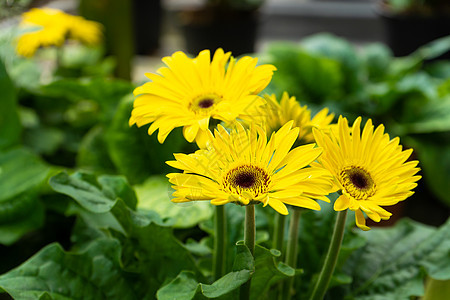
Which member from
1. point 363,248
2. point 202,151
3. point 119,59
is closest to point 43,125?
point 119,59

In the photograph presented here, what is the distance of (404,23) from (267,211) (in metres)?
1.51

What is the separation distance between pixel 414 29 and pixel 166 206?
1.55 m

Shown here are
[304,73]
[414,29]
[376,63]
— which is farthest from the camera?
[414,29]

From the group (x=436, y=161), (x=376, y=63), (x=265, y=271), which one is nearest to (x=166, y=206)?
(x=265, y=271)

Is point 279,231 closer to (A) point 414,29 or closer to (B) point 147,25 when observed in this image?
(A) point 414,29

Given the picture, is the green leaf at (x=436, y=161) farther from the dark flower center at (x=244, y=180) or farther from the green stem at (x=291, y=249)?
the dark flower center at (x=244, y=180)

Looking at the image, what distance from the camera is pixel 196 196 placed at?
37cm

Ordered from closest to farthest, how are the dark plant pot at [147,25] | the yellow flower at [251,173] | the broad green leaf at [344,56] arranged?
the yellow flower at [251,173] → the broad green leaf at [344,56] → the dark plant pot at [147,25]

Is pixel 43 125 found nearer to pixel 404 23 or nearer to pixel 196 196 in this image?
pixel 196 196

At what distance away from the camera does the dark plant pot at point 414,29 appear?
195cm

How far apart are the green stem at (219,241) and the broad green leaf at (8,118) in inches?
20.2

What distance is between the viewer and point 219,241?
1.78 feet

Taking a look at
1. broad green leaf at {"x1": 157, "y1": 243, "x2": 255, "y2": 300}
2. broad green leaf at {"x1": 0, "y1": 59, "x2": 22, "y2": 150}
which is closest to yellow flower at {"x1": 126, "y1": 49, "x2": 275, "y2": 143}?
broad green leaf at {"x1": 157, "y1": 243, "x2": 255, "y2": 300}

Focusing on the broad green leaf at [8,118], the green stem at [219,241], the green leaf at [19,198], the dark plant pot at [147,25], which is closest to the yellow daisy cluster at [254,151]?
the green stem at [219,241]
